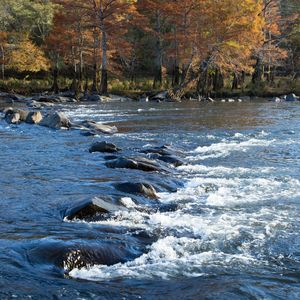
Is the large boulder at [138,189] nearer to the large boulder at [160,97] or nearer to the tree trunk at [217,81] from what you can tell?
the large boulder at [160,97]

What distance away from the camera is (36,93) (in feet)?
125

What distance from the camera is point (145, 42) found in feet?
145

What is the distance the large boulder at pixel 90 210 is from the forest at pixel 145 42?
1082 inches

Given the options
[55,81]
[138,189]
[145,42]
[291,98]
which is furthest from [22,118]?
[145,42]

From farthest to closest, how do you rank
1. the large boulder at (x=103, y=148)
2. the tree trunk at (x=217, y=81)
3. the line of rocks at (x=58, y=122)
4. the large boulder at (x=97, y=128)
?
the tree trunk at (x=217, y=81), the line of rocks at (x=58, y=122), the large boulder at (x=97, y=128), the large boulder at (x=103, y=148)

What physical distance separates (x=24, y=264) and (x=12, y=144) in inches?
313

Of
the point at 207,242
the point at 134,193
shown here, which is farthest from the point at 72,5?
the point at 207,242

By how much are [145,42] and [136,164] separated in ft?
120

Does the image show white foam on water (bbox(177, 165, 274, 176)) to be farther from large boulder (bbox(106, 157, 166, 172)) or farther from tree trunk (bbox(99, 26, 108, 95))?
tree trunk (bbox(99, 26, 108, 95))

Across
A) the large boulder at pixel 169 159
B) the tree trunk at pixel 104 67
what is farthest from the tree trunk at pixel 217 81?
the large boulder at pixel 169 159

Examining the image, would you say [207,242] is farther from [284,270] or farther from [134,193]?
[134,193]

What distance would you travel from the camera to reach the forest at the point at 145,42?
34.1 m

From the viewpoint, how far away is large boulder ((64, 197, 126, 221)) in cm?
602

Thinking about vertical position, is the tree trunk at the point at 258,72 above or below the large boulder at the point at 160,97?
above
